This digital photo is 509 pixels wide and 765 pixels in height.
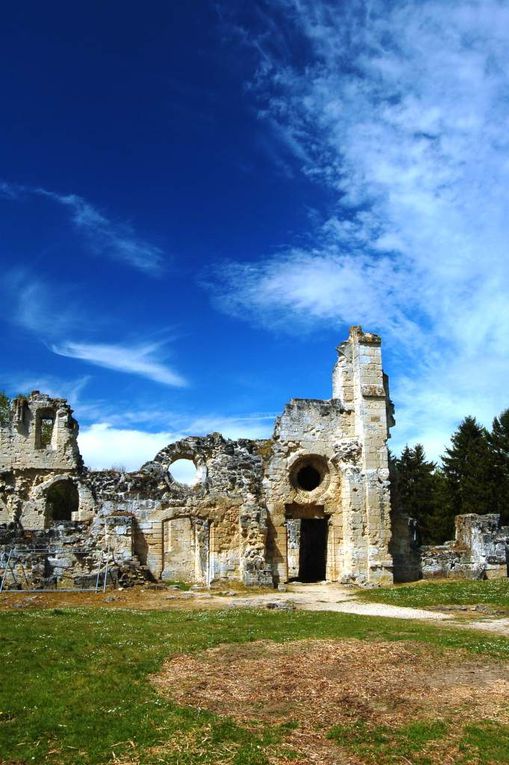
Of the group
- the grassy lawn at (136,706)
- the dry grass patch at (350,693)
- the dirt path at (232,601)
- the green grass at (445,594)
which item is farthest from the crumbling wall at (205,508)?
the dry grass patch at (350,693)

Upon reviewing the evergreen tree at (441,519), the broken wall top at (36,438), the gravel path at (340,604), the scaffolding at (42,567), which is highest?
the broken wall top at (36,438)

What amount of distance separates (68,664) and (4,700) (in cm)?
184

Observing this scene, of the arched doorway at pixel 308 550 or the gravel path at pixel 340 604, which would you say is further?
the arched doorway at pixel 308 550

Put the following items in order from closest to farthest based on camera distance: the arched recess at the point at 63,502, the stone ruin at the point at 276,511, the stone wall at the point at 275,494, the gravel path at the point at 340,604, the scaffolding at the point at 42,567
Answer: the gravel path at the point at 340,604 → the scaffolding at the point at 42,567 → the stone ruin at the point at 276,511 → the stone wall at the point at 275,494 → the arched recess at the point at 63,502

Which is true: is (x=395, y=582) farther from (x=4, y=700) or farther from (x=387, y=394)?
(x=4, y=700)

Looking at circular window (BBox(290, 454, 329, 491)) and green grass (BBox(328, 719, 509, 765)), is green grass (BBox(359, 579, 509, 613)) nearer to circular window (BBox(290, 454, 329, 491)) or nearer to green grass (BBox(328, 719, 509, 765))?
circular window (BBox(290, 454, 329, 491))

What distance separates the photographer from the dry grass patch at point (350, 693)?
6.75 meters

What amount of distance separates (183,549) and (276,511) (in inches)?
148

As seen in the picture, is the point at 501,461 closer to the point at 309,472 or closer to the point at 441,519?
the point at 441,519

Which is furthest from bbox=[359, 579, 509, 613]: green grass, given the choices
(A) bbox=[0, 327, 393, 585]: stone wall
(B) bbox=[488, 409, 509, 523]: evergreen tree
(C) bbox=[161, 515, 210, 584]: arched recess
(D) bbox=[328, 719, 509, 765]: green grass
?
(B) bbox=[488, 409, 509, 523]: evergreen tree

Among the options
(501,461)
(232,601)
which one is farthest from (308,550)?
(501,461)

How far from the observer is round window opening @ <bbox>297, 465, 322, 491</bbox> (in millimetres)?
26688

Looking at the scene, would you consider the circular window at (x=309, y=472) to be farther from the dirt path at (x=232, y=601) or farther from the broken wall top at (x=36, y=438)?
the broken wall top at (x=36, y=438)

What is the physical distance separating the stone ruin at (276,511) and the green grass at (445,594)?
2.11 m
